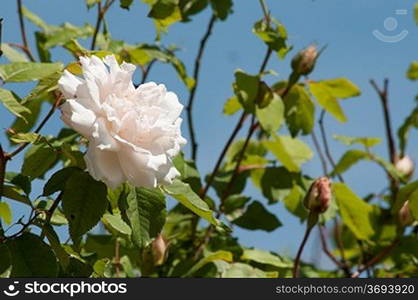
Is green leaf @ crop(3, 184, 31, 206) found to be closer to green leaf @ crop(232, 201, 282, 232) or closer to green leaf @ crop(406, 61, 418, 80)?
green leaf @ crop(232, 201, 282, 232)

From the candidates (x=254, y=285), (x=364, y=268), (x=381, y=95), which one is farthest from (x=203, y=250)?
(x=381, y=95)

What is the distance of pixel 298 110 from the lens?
224cm

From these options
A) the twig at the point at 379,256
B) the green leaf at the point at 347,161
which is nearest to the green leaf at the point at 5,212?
the twig at the point at 379,256

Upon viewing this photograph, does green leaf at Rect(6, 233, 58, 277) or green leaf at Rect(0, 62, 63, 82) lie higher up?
green leaf at Rect(0, 62, 63, 82)

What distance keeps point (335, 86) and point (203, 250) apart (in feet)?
1.75

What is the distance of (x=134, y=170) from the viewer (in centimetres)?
125

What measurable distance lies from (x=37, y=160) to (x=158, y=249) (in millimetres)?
519

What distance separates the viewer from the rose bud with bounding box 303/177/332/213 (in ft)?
5.99

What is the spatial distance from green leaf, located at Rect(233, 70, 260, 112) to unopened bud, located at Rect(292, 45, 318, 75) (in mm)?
94

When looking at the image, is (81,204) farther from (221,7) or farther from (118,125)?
(221,7)

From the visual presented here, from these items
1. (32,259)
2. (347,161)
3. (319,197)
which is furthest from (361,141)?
(32,259)

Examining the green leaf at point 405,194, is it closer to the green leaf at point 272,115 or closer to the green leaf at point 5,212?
the green leaf at point 272,115

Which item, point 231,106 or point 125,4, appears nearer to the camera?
point 125,4

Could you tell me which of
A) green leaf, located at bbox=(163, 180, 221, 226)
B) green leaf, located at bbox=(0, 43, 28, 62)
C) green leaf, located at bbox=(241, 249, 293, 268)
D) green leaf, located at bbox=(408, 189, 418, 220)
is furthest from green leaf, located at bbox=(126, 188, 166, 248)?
green leaf, located at bbox=(0, 43, 28, 62)
